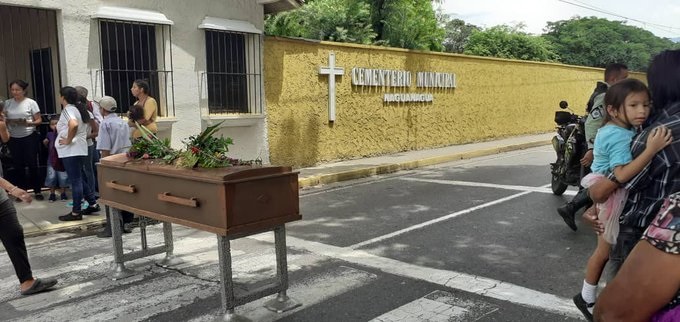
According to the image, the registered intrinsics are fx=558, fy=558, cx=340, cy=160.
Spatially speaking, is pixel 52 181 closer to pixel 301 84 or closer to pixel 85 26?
pixel 85 26

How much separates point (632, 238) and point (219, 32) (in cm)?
860

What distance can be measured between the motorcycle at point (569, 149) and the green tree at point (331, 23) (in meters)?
9.24

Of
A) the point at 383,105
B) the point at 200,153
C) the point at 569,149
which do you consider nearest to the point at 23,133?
the point at 200,153

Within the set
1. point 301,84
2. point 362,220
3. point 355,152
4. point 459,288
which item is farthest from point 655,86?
point 355,152

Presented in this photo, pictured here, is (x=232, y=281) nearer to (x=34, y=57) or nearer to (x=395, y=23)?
(x=34, y=57)

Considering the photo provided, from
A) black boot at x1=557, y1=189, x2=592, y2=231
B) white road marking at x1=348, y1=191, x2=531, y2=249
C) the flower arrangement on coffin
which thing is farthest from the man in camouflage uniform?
the flower arrangement on coffin

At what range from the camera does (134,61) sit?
29.6 feet

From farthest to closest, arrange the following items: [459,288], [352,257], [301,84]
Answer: [301,84], [352,257], [459,288]

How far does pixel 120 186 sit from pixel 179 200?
3.51ft

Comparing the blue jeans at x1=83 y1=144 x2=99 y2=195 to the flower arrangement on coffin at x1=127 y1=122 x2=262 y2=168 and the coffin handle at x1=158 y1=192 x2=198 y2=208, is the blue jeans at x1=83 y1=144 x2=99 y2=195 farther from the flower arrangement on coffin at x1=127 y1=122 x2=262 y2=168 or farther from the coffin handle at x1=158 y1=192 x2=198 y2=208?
the coffin handle at x1=158 y1=192 x2=198 y2=208

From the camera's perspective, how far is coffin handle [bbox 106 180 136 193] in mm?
4621

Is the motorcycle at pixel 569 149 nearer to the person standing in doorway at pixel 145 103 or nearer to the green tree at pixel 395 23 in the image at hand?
the person standing in doorway at pixel 145 103

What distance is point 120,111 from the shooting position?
8859mm

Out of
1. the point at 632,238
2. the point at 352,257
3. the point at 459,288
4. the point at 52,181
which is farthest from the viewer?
the point at 52,181
